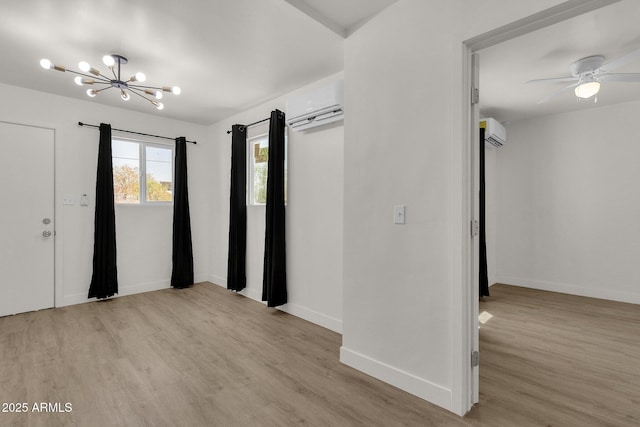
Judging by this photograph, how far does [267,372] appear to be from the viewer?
2273mm

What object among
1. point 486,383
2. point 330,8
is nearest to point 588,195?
point 486,383

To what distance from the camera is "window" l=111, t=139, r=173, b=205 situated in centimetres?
432

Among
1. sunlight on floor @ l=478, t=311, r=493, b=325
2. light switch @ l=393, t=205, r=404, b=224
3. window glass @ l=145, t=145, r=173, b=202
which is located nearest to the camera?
light switch @ l=393, t=205, r=404, b=224

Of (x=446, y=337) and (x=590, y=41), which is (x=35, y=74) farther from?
(x=590, y=41)

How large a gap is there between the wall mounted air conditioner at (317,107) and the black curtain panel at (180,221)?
87.2 inches

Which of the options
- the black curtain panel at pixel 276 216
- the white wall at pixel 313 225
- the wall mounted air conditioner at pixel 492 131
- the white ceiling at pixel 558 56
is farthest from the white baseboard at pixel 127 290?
the wall mounted air conditioner at pixel 492 131

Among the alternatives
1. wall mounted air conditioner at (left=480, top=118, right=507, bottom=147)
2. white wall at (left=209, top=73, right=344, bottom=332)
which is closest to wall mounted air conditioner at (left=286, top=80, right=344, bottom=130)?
white wall at (left=209, top=73, right=344, bottom=332)

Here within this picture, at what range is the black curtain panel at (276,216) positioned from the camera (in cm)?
355

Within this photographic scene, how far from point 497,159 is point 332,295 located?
3965 mm

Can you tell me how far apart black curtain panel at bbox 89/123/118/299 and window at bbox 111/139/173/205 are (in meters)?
0.24

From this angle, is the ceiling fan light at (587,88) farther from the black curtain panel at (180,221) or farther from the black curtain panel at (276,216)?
the black curtain panel at (180,221)

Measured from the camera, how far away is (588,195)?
171 inches

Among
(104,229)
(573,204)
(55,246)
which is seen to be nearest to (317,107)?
(104,229)

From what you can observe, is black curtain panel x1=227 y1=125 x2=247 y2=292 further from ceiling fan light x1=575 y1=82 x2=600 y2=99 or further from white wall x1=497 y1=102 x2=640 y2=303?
white wall x1=497 y1=102 x2=640 y2=303
